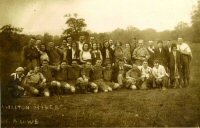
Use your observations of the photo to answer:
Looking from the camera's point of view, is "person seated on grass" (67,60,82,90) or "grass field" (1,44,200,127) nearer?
"grass field" (1,44,200,127)

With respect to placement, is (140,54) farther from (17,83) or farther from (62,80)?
(17,83)

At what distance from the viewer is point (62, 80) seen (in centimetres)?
540

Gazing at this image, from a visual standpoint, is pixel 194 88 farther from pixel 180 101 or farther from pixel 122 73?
pixel 122 73

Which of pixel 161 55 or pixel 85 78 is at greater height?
pixel 161 55

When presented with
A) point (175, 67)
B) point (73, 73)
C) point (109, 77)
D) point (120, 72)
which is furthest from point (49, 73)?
point (175, 67)

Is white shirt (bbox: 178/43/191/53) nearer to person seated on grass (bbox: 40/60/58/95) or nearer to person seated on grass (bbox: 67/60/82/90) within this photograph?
person seated on grass (bbox: 67/60/82/90)

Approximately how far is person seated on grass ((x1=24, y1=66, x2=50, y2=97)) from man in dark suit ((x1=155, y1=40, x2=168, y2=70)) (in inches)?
62.9

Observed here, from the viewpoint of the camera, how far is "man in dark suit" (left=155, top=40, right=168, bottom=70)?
5.34 meters

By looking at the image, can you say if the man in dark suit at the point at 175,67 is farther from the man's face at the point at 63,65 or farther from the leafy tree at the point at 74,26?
the man's face at the point at 63,65

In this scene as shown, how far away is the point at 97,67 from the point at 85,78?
0.74 feet

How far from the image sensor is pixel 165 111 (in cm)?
529

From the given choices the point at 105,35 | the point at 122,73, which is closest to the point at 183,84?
the point at 122,73

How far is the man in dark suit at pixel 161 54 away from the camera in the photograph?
5336 mm

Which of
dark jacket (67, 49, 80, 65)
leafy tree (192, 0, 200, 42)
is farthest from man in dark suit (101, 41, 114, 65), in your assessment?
leafy tree (192, 0, 200, 42)
